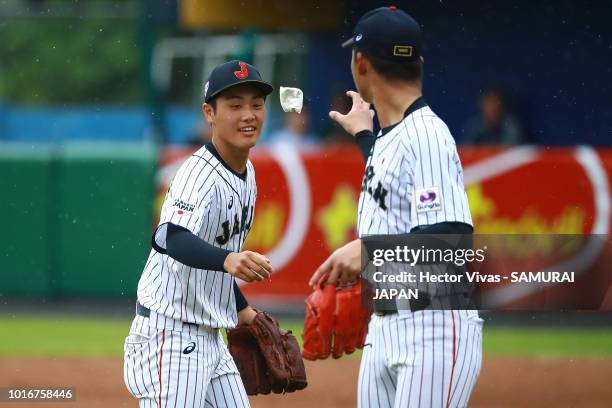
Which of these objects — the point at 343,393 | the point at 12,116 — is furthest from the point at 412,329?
the point at 12,116

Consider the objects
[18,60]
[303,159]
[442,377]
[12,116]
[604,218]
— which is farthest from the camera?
[18,60]

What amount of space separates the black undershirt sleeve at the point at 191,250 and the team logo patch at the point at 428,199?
2.35 ft

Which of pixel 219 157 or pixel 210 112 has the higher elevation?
pixel 210 112

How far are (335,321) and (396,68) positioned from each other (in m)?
0.95

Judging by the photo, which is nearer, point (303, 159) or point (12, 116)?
point (303, 159)

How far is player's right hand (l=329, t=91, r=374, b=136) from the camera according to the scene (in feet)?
15.3

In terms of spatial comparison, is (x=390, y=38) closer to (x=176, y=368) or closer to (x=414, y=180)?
(x=414, y=180)

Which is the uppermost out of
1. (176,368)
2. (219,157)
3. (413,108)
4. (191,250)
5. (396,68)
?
(396,68)

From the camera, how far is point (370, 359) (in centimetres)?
402

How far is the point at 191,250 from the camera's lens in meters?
4.05

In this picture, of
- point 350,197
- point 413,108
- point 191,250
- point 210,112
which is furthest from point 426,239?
point 350,197

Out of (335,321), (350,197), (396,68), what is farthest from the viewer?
(350,197)

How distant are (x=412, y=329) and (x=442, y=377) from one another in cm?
19

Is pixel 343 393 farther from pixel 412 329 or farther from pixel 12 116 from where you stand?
pixel 12 116
